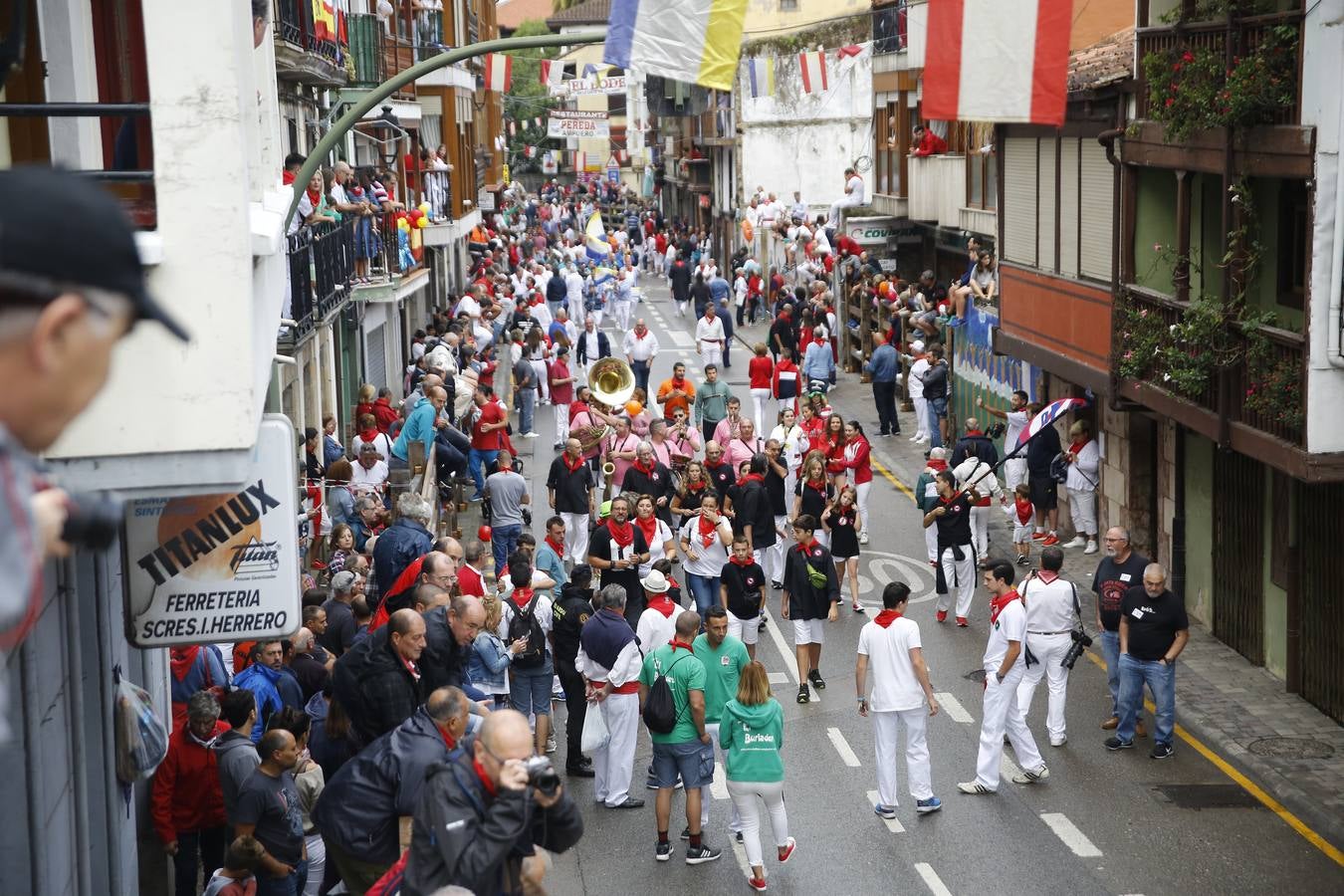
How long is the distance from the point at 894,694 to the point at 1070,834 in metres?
1.61

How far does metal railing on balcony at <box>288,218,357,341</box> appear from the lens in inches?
766

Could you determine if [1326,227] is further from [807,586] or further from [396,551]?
[396,551]

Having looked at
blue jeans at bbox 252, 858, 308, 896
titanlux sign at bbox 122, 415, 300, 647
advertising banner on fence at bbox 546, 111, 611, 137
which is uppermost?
advertising banner on fence at bbox 546, 111, 611, 137

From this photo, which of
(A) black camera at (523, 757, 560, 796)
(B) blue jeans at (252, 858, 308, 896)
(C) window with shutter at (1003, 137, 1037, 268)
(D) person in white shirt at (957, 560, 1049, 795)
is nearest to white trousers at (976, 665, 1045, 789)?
(D) person in white shirt at (957, 560, 1049, 795)

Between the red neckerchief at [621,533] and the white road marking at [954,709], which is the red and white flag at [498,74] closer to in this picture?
the red neckerchief at [621,533]

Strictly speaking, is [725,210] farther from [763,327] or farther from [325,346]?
[325,346]

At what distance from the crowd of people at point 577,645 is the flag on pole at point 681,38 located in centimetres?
371

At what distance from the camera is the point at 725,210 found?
66000 mm

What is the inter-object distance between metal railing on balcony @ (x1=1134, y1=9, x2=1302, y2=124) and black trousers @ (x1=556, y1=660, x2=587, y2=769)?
7189 mm

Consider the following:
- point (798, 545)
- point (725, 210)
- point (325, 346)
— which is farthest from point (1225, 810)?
point (725, 210)

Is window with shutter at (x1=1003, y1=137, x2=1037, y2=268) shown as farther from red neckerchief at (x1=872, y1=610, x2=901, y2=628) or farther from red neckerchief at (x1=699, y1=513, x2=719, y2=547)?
red neckerchief at (x1=872, y1=610, x2=901, y2=628)

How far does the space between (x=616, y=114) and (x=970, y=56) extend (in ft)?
368

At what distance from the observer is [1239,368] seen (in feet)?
48.2

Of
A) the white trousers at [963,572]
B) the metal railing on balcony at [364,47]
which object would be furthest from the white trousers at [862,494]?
the metal railing on balcony at [364,47]
